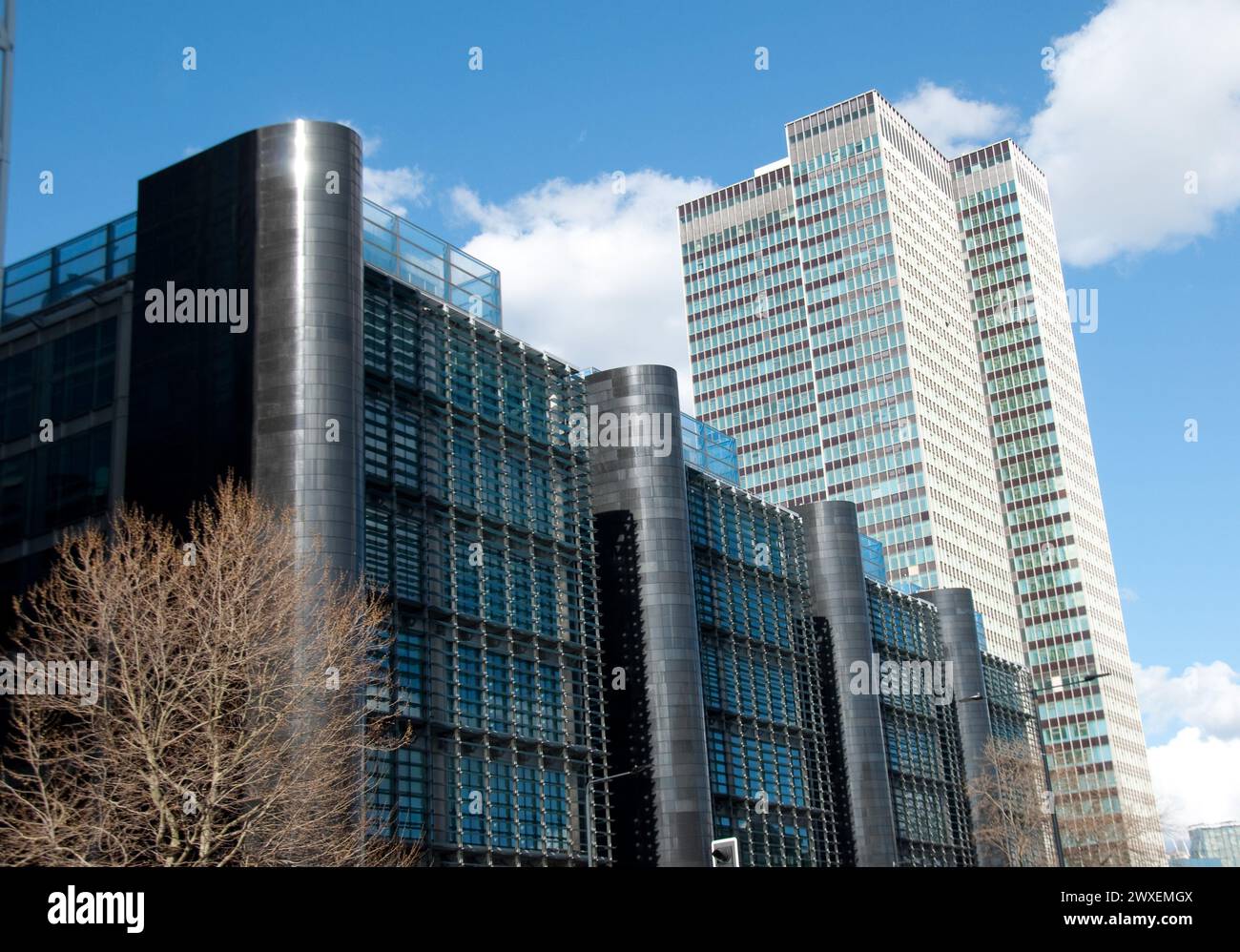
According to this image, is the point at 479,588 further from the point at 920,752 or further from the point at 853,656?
the point at 920,752

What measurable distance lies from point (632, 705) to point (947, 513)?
404 feet

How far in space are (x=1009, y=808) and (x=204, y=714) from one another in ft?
213

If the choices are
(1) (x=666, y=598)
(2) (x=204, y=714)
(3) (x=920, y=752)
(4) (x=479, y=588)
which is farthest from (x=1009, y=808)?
(2) (x=204, y=714)

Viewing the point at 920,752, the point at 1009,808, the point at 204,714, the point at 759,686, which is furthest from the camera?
the point at 920,752

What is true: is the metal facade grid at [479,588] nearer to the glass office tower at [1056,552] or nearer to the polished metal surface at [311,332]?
the polished metal surface at [311,332]

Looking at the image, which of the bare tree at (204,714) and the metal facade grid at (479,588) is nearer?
the bare tree at (204,714)

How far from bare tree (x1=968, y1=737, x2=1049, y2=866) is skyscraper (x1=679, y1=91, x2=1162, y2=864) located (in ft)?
246

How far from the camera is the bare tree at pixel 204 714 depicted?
108 ft

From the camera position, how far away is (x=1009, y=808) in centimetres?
8731

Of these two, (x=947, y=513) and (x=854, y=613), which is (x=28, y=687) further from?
(x=947, y=513)

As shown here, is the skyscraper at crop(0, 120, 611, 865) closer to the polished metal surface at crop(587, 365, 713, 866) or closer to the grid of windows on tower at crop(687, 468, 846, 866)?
the polished metal surface at crop(587, 365, 713, 866)

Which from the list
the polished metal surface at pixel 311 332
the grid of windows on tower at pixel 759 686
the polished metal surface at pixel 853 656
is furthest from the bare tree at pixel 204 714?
the polished metal surface at pixel 853 656

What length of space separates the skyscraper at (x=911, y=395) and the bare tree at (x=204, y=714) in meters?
139
